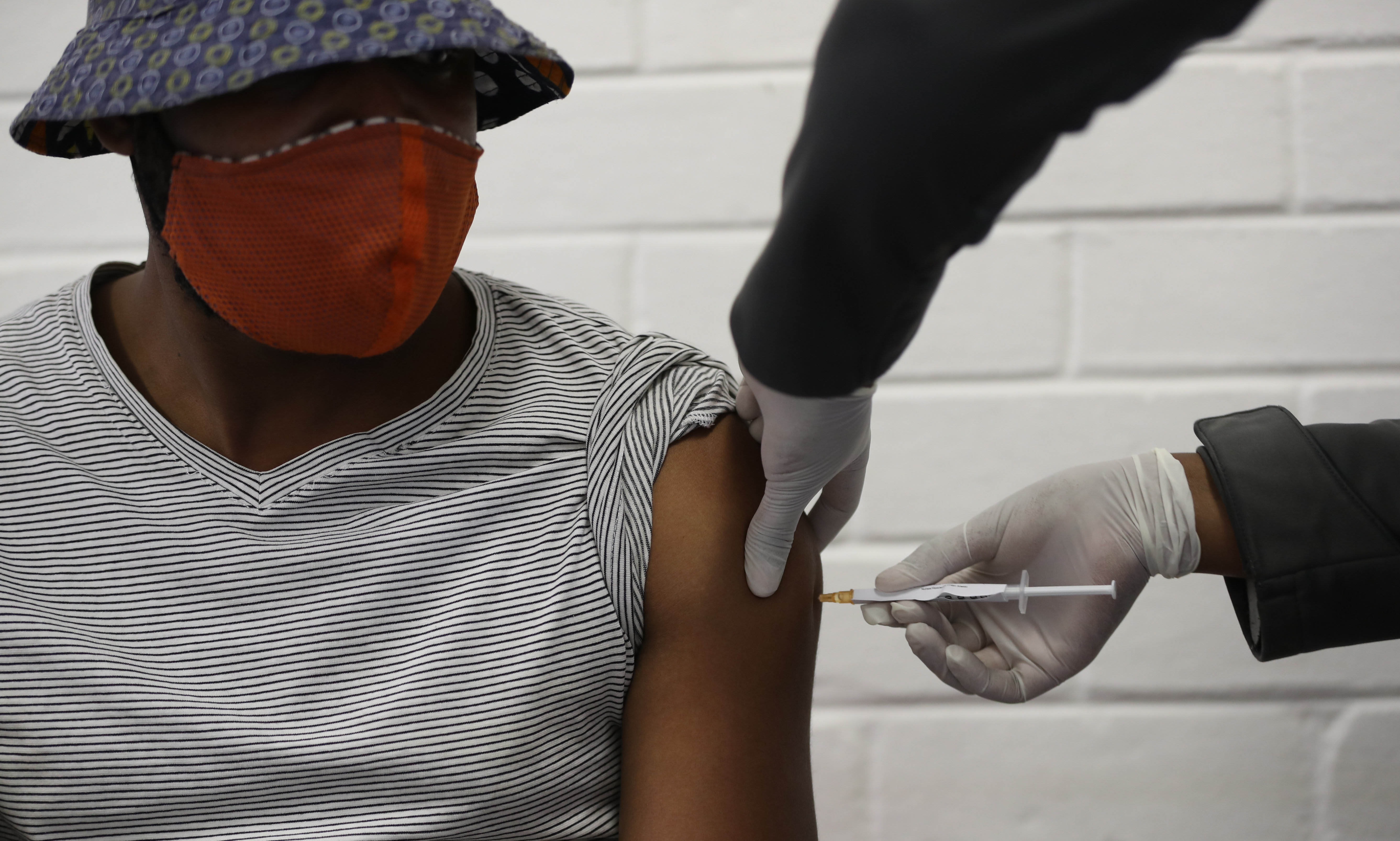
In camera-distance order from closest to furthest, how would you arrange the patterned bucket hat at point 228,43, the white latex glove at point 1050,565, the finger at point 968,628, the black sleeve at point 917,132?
1. the black sleeve at point 917,132
2. the patterned bucket hat at point 228,43
3. the white latex glove at point 1050,565
4. the finger at point 968,628

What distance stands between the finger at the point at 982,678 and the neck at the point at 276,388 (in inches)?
23.9

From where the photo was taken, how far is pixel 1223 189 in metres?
1.51

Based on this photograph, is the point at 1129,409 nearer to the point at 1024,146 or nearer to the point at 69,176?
the point at 1024,146

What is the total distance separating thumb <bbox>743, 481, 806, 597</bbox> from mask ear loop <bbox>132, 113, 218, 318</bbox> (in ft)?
1.68

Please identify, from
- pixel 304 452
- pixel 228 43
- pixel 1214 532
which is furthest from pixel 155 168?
pixel 1214 532

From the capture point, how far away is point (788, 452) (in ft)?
2.95

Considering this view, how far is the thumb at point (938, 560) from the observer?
1141 millimetres

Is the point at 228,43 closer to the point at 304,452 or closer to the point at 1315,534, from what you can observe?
the point at 304,452

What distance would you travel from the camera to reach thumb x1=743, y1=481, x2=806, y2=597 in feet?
3.03

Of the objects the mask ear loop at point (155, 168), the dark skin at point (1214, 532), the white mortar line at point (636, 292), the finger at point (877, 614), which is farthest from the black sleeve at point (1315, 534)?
the mask ear loop at point (155, 168)

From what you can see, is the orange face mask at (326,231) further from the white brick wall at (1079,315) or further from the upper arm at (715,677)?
the white brick wall at (1079,315)

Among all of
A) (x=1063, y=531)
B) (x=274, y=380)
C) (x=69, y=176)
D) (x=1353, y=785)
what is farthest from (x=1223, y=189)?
(x=69, y=176)

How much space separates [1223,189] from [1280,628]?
2.26ft

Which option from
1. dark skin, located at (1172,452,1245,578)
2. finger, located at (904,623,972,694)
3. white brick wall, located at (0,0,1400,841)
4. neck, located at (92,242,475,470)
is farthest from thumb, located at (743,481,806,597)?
white brick wall, located at (0,0,1400,841)
